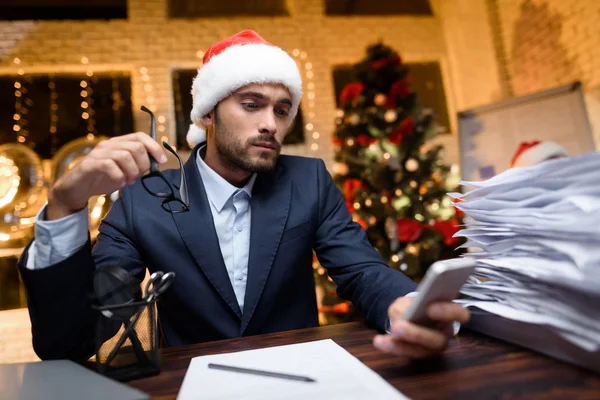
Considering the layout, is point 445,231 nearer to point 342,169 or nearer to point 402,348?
point 342,169

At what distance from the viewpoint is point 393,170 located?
2863 mm

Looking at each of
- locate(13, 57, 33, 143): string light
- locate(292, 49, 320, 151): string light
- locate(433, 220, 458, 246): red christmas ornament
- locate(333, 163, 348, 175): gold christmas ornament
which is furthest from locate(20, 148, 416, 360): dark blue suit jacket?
locate(13, 57, 33, 143): string light

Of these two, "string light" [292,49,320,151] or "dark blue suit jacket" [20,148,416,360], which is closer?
"dark blue suit jacket" [20,148,416,360]

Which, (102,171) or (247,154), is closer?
(102,171)

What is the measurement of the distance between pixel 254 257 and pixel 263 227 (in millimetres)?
99

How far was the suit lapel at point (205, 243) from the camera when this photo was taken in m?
1.03

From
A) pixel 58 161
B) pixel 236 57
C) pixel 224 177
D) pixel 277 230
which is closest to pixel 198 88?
pixel 236 57

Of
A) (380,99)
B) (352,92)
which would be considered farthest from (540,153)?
(352,92)

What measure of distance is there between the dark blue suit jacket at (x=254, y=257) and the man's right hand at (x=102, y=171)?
29 centimetres

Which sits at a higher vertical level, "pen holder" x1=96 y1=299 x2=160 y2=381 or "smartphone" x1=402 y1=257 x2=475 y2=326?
"smartphone" x1=402 y1=257 x2=475 y2=326

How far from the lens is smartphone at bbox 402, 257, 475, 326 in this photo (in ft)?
1.51

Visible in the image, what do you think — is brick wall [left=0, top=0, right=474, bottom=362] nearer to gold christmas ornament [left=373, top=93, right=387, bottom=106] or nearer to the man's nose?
gold christmas ornament [left=373, top=93, right=387, bottom=106]

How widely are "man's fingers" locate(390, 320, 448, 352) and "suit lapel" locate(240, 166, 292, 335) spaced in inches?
22.2

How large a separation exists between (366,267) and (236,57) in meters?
0.89
